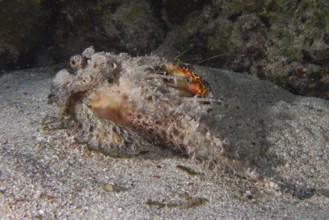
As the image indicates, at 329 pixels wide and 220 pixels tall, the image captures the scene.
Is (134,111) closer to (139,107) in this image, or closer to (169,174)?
(139,107)

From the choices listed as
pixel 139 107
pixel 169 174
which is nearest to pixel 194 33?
pixel 139 107

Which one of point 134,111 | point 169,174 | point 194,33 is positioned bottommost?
point 169,174

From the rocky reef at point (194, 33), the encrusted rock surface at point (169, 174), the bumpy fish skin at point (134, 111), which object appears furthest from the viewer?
the rocky reef at point (194, 33)

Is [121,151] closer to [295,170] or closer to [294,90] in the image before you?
[295,170]

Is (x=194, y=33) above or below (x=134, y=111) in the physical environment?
above

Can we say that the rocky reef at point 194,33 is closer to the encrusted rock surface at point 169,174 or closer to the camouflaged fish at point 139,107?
the encrusted rock surface at point 169,174

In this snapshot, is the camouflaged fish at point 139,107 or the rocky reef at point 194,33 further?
the rocky reef at point 194,33

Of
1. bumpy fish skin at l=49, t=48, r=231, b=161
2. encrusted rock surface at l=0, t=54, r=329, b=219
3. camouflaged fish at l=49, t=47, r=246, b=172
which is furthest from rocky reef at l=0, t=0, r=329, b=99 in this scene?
bumpy fish skin at l=49, t=48, r=231, b=161

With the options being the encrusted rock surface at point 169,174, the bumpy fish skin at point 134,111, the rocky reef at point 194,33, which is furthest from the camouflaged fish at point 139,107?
the rocky reef at point 194,33
